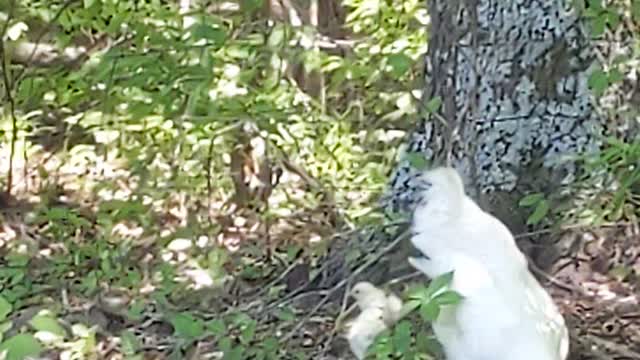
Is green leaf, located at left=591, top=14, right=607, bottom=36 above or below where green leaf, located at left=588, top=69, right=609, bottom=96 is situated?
above

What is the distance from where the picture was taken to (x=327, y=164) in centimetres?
355

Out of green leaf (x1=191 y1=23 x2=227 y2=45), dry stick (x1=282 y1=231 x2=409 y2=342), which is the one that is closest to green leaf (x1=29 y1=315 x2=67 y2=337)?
dry stick (x1=282 y1=231 x2=409 y2=342)

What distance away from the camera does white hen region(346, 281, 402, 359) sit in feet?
7.00

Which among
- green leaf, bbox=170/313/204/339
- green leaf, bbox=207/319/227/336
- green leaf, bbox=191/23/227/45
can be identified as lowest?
green leaf, bbox=207/319/227/336

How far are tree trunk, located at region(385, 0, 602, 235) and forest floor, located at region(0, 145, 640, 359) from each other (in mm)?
162

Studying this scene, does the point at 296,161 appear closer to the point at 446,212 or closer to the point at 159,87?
the point at 159,87

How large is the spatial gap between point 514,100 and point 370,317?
2.55 ft

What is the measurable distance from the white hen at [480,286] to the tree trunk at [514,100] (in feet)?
2.01

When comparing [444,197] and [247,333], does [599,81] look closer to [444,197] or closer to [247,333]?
[444,197]

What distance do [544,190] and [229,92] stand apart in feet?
2.55

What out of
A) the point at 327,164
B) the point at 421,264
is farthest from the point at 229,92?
the point at 421,264

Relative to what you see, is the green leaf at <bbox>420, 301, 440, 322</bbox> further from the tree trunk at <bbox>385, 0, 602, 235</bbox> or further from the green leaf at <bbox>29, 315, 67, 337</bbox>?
the tree trunk at <bbox>385, 0, 602, 235</bbox>

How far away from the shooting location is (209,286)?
10.2ft

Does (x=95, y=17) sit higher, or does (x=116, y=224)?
(x=95, y=17)
